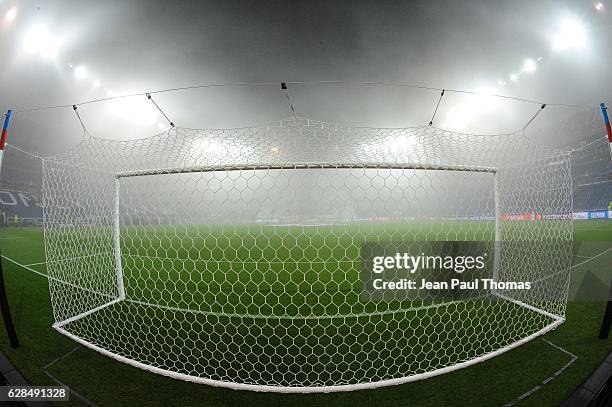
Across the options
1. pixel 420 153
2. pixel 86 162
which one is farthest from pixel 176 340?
pixel 420 153

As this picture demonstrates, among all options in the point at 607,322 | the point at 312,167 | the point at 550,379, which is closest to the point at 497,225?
the point at 607,322

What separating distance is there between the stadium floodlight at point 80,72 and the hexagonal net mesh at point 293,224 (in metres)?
23.6

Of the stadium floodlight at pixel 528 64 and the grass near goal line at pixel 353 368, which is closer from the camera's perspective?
the grass near goal line at pixel 353 368

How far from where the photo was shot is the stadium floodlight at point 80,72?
20.5 metres

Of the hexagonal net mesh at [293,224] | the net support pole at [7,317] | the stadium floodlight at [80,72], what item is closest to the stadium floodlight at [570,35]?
the hexagonal net mesh at [293,224]

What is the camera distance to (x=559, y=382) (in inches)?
74.2

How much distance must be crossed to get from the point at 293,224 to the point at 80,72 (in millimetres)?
26763

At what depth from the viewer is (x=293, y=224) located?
3428mm

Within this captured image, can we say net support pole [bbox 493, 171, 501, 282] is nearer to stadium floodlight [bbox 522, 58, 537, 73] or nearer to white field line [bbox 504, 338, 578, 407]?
white field line [bbox 504, 338, 578, 407]

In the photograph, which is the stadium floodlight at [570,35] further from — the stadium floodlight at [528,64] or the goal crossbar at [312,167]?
the goal crossbar at [312,167]

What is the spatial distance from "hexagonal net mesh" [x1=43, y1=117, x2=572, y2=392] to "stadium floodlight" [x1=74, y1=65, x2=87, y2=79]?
2364cm

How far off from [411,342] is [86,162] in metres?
4.37

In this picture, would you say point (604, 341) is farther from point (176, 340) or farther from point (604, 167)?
point (604, 167)

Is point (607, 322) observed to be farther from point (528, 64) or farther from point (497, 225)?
point (528, 64)
